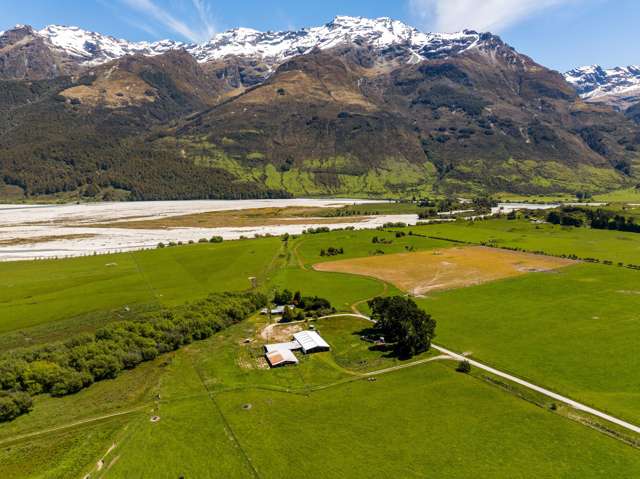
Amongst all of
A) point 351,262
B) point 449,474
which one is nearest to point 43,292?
point 351,262

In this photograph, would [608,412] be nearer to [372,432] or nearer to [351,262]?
[372,432]

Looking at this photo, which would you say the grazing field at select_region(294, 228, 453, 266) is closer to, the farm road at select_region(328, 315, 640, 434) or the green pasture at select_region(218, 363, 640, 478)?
the farm road at select_region(328, 315, 640, 434)

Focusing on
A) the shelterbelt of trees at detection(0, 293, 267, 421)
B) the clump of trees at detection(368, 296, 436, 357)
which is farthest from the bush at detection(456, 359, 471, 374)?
the shelterbelt of trees at detection(0, 293, 267, 421)

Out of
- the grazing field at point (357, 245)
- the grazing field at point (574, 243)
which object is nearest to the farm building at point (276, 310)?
the grazing field at point (357, 245)

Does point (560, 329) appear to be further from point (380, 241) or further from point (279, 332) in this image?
point (380, 241)

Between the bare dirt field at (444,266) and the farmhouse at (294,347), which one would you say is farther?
the bare dirt field at (444,266)

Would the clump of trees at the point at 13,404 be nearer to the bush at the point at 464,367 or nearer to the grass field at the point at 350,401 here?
the grass field at the point at 350,401
